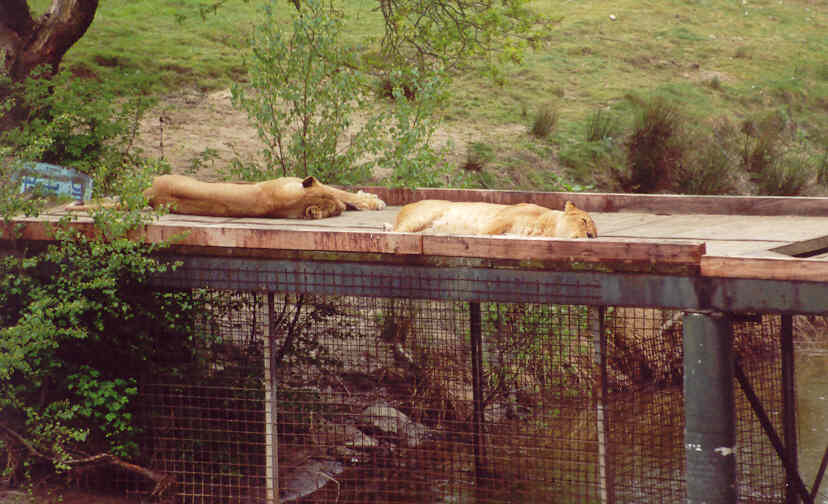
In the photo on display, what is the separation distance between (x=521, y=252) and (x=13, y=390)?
351 centimetres

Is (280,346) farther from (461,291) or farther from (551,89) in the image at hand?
(551,89)

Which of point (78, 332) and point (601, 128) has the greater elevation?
point (601, 128)

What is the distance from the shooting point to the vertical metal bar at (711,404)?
536 centimetres

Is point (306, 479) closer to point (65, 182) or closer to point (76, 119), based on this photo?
point (65, 182)

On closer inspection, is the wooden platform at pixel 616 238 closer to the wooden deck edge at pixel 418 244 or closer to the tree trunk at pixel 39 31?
the wooden deck edge at pixel 418 244

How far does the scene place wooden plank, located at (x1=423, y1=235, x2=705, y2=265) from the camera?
5.32 meters

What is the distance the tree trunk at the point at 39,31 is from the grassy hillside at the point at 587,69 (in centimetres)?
285

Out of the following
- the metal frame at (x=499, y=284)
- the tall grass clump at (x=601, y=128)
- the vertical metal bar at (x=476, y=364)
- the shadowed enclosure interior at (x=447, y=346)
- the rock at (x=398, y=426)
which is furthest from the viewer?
the tall grass clump at (x=601, y=128)

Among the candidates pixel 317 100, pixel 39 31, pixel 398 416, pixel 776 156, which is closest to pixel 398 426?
A: pixel 398 416

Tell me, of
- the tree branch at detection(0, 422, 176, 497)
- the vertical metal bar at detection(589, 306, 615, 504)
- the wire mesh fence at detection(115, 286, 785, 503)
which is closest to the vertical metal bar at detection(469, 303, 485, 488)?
the wire mesh fence at detection(115, 286, 785, 503)

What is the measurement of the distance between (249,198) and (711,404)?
12.1 feet

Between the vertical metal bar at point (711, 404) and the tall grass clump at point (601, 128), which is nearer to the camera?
the vertical metal bar at point (711, 404)

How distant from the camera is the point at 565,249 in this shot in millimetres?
5605


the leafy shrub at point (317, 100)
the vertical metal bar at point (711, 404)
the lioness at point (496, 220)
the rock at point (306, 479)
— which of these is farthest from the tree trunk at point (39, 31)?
the vertical metal bar at point (711, 404)
